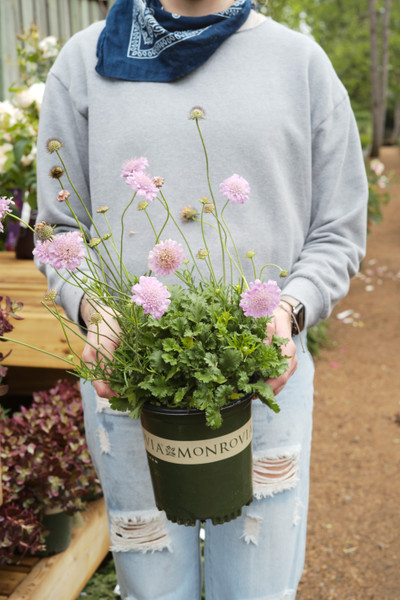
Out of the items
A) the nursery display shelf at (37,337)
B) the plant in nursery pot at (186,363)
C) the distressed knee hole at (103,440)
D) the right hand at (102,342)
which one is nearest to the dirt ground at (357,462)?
the nursery display shelf at (37,337)

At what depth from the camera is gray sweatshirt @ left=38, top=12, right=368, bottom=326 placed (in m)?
1.41

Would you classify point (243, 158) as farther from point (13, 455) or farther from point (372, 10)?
point (372, 10)

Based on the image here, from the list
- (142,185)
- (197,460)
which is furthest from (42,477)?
(142,185)

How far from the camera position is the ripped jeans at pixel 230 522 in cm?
141

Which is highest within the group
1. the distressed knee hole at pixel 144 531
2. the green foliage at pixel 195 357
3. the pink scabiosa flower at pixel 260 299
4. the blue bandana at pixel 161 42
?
the blue bandana at pixel 161 42

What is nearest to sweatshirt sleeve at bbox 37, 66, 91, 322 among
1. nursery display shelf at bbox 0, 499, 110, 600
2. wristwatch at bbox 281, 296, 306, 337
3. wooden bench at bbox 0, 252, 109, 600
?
wristwatch at bbox 281, 296, 306, 337

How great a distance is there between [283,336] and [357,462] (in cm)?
296

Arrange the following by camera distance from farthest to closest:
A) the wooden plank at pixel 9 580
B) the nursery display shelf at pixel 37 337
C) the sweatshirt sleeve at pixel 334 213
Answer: the nursery display shelf at pixel 37 337
the wooden plank at pixel 9 580
the sweatshirt sleeve at pixel 334 213

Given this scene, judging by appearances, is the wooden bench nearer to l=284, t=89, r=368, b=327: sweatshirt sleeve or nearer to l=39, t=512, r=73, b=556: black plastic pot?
l=39, t=512, r=73, b=556: black plastic pot

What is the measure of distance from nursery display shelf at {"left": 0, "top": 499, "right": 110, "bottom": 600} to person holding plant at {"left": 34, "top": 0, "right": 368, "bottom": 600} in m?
0.72

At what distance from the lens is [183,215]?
1.38 metres

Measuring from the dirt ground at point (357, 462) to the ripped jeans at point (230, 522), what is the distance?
5.10ft

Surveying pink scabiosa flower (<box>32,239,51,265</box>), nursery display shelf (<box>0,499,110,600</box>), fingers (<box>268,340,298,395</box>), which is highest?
pink scabiosa flower (<box>32,239,51,265</box>)

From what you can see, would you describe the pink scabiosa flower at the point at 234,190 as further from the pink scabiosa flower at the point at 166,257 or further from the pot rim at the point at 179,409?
the pot rim at the point at 179,409
